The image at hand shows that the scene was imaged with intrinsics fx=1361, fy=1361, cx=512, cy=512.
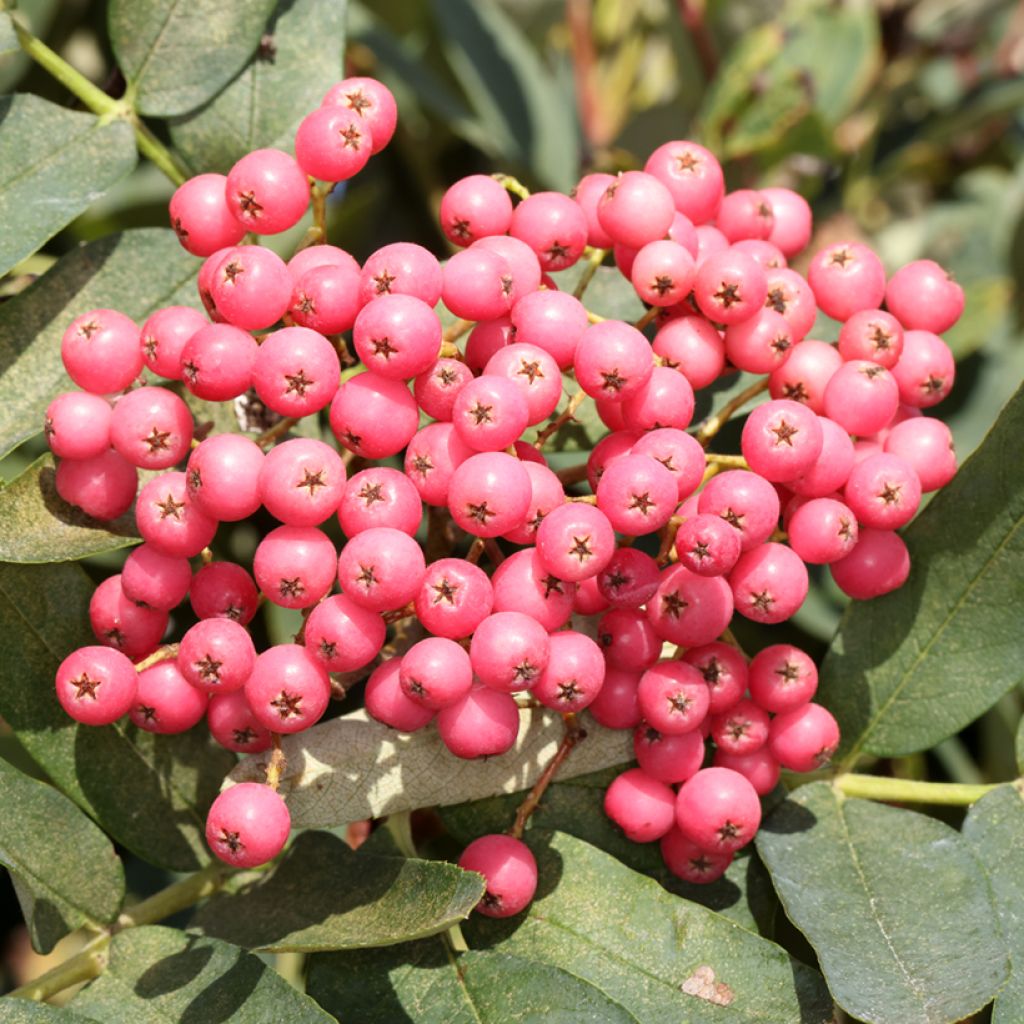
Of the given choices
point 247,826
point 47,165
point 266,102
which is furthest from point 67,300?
point 247,826

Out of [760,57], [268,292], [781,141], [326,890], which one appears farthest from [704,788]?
[760,57]

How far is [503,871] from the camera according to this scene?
159 centimetres

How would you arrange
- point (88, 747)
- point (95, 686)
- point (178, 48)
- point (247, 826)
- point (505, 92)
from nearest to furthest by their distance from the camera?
point (247, 826) → point (95, 686) → point (88, 747) → point (178, 48) → point (505, 92)

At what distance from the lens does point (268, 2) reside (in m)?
1.99

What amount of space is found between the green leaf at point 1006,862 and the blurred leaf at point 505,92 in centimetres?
163

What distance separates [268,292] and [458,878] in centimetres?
70

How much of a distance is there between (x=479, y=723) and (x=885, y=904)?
55 centimetres

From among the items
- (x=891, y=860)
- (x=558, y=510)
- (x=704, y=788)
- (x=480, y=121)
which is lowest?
(x=891, y=860)

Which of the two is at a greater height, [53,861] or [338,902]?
[53,861]

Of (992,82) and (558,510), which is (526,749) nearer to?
(558,510)

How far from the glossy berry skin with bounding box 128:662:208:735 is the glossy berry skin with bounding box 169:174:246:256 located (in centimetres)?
53

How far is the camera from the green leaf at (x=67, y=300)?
1792mm

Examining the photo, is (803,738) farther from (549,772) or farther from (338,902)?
(338,902)

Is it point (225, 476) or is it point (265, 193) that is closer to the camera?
point (225, 476)
